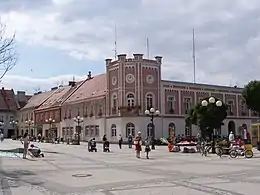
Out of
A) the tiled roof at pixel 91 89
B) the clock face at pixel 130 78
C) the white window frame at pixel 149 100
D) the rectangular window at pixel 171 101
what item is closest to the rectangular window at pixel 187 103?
the rectangular window at pixel 171 101

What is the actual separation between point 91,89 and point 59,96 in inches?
613

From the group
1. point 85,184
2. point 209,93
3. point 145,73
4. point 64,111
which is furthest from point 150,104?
point 85,184

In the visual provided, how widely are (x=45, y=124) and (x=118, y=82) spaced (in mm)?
32347

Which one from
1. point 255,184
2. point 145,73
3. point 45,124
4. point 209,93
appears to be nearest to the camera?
point 255,184

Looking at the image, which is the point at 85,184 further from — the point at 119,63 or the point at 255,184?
the point at 119,63

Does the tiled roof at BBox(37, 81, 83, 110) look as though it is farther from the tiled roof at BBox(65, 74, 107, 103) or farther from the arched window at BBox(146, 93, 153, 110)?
the arched window at BBox(146, 93, 153, 110)

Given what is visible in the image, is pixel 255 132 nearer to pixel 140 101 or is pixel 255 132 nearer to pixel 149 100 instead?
pixel 140 101

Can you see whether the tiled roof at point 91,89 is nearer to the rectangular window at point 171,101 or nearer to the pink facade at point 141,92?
the pink facade at point 141,92

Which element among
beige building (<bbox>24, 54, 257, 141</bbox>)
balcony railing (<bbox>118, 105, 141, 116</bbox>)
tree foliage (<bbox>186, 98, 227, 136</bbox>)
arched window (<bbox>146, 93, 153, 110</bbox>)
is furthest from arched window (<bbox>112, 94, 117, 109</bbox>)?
tree foliage (<bbox>186, 98, 227, 136</bbox>)

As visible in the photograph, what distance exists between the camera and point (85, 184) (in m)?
15.0

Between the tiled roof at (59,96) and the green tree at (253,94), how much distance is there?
40.2m

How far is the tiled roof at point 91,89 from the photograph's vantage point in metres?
72.4

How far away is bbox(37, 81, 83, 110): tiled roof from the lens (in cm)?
8581

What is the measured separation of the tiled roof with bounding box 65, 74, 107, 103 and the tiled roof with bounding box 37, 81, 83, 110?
281 centimetres
